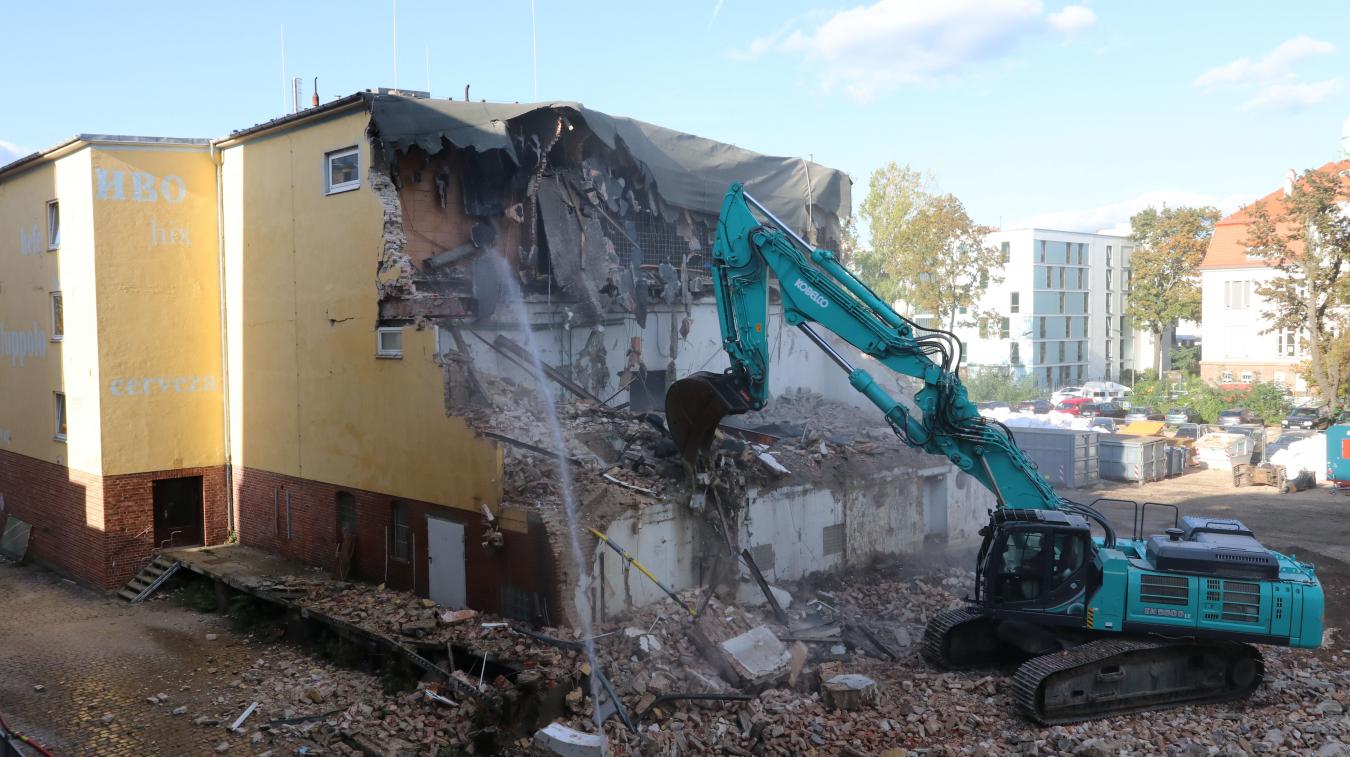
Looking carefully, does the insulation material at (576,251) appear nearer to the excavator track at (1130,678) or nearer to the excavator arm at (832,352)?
the excavator arm at (832,352)

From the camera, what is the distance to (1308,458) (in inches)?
1124

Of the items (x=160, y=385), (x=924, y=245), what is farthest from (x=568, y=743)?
(x=924, y=245)

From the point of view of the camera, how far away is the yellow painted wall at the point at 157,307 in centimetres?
1825

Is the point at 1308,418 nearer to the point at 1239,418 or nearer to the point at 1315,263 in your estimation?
the point at 1239,418

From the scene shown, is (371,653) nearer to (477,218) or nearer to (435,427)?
(435,427)

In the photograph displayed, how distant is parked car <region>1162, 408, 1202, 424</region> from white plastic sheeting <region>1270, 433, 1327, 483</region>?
11.9 m

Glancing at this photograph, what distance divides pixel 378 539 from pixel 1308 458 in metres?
27.3

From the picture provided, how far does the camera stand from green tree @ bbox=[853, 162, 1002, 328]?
142 feet

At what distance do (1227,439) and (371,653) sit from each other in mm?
28899

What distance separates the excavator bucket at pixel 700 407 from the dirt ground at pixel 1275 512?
32.7 feet

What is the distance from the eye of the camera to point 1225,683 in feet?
37.9

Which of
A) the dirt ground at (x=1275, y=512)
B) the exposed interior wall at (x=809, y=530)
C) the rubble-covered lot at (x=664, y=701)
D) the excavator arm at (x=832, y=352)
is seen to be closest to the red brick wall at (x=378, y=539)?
the rubble-covered lot at (x=664, y=701)

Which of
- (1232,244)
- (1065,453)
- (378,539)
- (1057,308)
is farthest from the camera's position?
(1057,308)

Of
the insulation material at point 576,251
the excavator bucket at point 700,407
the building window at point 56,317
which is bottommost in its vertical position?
the excavator bucket at point 700,407
